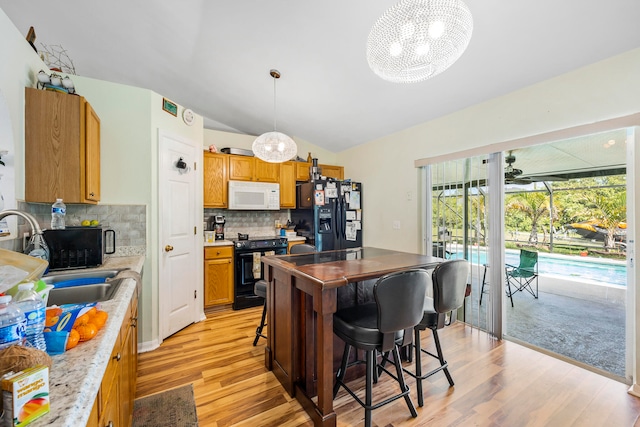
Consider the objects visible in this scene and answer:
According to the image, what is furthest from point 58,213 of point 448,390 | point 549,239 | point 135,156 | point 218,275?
point 549,239

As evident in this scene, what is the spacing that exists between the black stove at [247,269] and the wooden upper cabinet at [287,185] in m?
0.94

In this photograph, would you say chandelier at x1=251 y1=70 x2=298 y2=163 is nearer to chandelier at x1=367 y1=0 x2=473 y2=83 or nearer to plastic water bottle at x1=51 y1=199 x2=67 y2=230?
chandelier at x1=367 y1=0 x2=473 y2=83

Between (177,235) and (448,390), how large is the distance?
9.55 ft

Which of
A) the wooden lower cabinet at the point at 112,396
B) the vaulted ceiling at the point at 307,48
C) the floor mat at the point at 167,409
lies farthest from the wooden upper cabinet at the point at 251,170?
the wooden lower cabinet at the point at 112,396

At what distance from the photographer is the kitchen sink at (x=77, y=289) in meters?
1.48

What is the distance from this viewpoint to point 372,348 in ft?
5.03

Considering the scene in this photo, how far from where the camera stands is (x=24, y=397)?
51cm

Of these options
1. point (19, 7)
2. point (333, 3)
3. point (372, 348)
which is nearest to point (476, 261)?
point (372, 348)

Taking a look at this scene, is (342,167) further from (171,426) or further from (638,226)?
(171,426)

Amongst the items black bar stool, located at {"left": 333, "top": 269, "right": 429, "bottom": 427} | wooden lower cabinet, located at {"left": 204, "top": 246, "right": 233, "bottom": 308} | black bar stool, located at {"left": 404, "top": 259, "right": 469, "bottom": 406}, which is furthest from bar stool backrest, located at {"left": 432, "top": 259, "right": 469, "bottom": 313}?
wooden lower cabinet, located at {"left": 204, "top": 246, "right": 233, "bottom": 308}

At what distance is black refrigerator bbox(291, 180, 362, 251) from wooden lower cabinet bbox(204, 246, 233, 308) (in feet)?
4.29

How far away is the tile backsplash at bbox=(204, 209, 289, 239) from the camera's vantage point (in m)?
4.25

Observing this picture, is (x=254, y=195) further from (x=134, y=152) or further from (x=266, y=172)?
(x=134, y=152)

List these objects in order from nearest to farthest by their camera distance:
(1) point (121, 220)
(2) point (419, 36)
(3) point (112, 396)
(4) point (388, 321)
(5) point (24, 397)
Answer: (5) point (24, 397), (3) point (112, 396), (2) point (419, 36), (4) point (388, 321), (1) point (121, 220)
